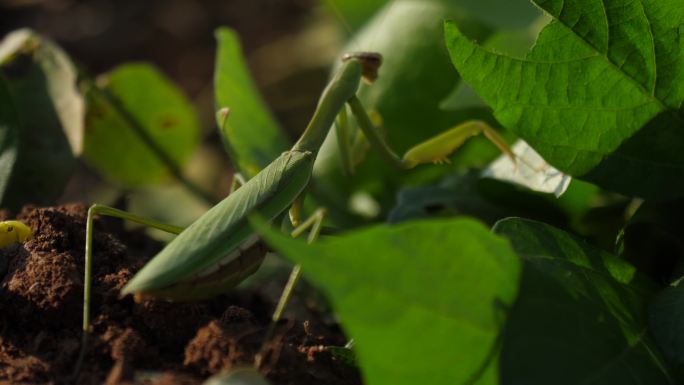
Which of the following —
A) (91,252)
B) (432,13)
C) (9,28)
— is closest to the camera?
(91,252)

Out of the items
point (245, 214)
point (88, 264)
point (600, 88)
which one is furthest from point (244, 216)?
point (600, 88)

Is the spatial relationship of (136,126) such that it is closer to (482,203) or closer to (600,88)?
(482,203)

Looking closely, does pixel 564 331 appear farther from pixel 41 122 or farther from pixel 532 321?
pixel 41 122

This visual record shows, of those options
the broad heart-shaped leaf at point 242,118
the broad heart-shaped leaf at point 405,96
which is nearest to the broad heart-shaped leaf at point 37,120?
the broad heart-shaped leaf at point 242,118

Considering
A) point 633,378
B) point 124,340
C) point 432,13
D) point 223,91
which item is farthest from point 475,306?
point 432,13

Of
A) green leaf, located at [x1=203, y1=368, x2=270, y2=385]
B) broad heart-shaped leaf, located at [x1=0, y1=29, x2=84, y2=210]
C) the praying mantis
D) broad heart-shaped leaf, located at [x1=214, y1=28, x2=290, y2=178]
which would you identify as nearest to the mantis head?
the praying mantis

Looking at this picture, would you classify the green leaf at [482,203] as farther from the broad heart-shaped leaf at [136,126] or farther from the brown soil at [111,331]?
the broad heart-shaped leaf at [136,126]

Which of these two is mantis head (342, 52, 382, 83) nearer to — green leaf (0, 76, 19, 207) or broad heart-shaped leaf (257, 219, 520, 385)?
green leaf (0, 76, 19, 207)
